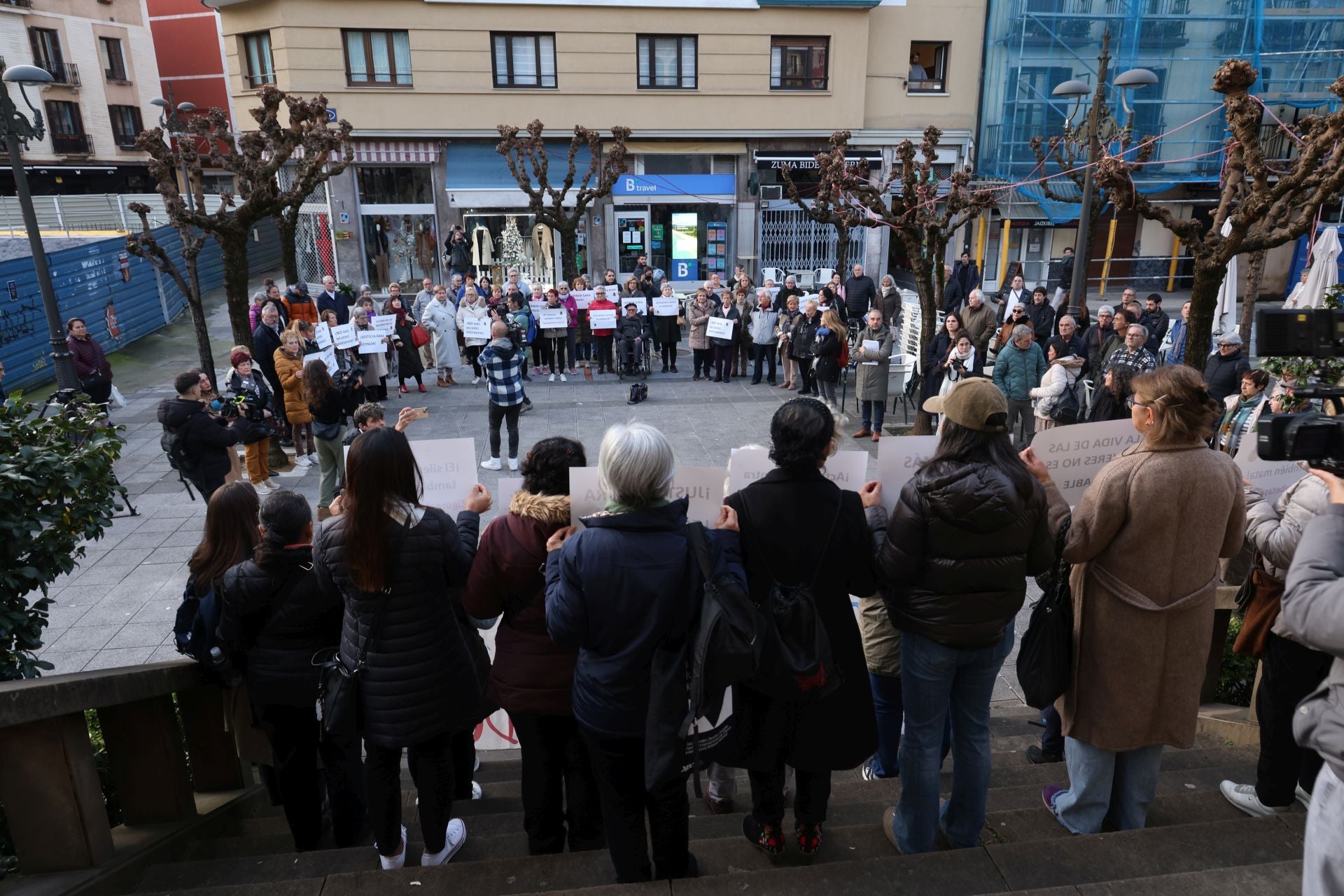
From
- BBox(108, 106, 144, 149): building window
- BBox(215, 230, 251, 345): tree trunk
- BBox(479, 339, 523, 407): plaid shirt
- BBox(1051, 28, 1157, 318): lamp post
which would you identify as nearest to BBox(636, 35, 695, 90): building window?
BBox(1051, 28, 1157, 318): lamp post

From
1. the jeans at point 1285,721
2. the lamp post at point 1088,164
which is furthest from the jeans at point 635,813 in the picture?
the lamp post at point 1088,164

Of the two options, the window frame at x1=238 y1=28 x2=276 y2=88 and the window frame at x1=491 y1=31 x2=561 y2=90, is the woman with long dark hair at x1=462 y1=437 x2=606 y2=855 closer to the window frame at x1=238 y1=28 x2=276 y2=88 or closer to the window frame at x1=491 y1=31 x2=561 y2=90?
A: the window frame at x1=491 y1=31 x2=561 y2=90

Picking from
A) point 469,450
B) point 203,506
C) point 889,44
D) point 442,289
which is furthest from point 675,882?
point 889,44

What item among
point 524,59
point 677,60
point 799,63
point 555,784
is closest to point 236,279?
point 555,784

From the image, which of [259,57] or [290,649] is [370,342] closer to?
[290,649]

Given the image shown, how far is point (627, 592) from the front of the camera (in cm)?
274

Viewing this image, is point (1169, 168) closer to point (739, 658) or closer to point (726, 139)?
point (726, 139)

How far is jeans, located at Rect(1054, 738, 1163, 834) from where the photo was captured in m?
3.30

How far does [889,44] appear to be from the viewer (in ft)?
79.8

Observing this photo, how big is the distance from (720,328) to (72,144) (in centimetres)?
3055

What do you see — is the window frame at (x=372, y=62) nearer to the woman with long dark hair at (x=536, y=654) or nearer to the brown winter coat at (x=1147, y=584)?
the woman with long dark hair at (x=536, y=654)

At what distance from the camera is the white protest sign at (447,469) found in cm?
435

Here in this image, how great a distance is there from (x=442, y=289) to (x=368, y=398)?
3424 millimetres

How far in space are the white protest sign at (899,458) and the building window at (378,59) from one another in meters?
22.6
